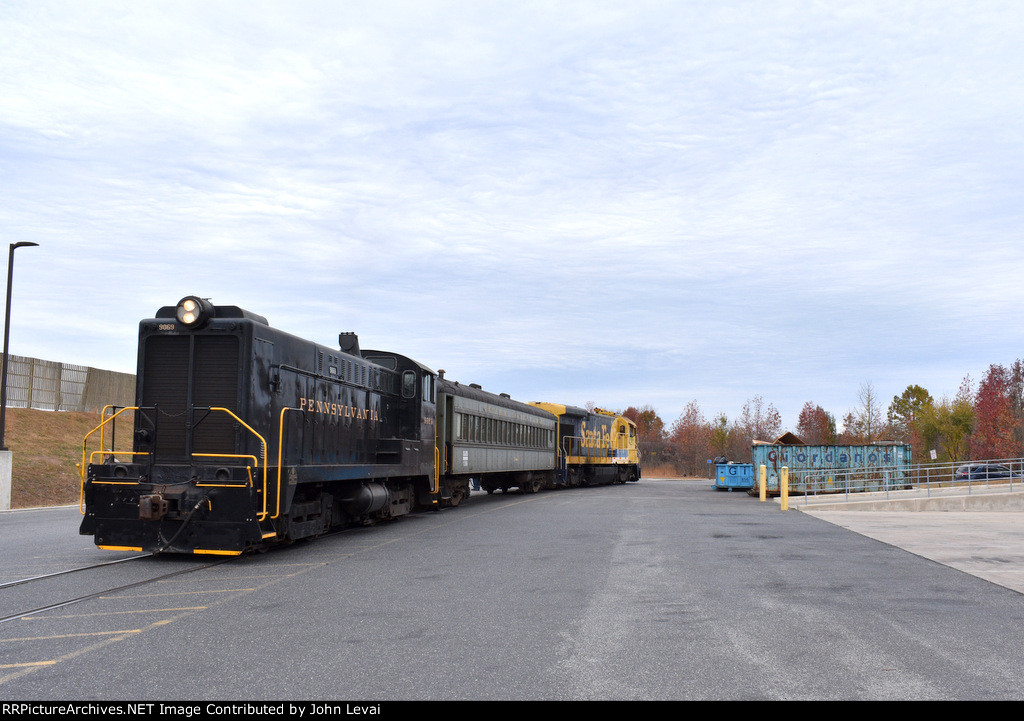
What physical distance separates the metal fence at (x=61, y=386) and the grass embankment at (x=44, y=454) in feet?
1.71

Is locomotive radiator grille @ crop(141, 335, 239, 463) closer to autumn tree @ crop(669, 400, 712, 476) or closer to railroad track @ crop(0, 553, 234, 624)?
railroad track @ crop(0, 553, 234, 624)

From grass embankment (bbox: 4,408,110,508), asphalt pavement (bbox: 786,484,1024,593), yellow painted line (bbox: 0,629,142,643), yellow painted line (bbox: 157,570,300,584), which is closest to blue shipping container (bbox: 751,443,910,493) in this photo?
asphalt pavement (bbox: 786,484,1024,593)

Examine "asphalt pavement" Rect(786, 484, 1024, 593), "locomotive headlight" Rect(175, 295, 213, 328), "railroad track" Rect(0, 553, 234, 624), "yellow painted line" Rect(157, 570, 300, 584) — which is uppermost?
"locomotive headlight" Rect(175, 295, 213, 328)

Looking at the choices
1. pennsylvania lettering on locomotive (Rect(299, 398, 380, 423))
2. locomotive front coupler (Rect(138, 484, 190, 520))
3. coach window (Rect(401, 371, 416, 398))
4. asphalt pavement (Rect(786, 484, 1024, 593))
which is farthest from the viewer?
coach window (Rect(401, 371, 416, 398))

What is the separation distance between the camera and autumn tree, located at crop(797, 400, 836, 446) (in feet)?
259

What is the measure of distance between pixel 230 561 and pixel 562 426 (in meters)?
26.5

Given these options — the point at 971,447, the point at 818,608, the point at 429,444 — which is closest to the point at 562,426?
the point at 429,444

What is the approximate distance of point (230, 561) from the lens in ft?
34.7

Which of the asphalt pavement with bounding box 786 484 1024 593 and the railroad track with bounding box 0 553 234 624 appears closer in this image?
the railroad track with bounding box 0 553 234 624

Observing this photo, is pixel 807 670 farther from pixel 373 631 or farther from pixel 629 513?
pixel 629 513

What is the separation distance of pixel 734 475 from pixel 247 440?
29.5 metres

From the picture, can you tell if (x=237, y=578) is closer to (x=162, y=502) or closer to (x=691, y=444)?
(x=162, y=502)

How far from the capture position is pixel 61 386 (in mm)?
37781

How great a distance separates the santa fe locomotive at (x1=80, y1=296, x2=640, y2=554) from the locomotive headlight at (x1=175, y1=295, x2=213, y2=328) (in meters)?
0.01
